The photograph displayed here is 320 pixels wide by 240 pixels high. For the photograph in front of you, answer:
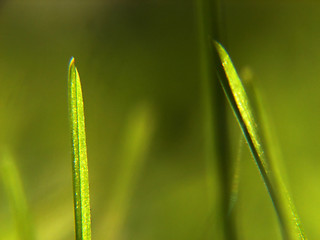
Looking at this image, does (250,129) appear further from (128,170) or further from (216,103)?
(128,170)

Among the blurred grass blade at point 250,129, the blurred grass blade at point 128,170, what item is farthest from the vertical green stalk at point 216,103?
the blurred grass blade at point 128,170

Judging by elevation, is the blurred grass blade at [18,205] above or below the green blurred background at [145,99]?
below

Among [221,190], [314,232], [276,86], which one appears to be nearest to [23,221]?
[221,190]

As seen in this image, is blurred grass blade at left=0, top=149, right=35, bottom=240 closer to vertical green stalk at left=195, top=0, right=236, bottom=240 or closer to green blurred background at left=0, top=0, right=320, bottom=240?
vertical green stalk at left=195, top=0, right=236, bottom=240

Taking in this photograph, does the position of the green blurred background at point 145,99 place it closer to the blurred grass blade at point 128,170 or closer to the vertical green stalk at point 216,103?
the blurred grass blade at point 128,170

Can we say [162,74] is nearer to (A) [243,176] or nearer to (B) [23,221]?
(A) [243,176]

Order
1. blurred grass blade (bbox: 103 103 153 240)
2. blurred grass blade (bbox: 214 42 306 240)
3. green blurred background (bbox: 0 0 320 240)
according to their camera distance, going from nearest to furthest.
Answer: blurred grass blade (bbox: 214 42 306 240), blurred grass blade (bbox: 103 103 153 240), green blurred background (bbox: 0 0 320 240)

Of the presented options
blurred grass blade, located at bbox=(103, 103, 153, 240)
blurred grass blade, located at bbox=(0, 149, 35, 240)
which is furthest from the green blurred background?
blurred grass blade, located at bbox=(0, 149, 35, 240)

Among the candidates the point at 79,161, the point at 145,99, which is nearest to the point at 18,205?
the point at 79,161
